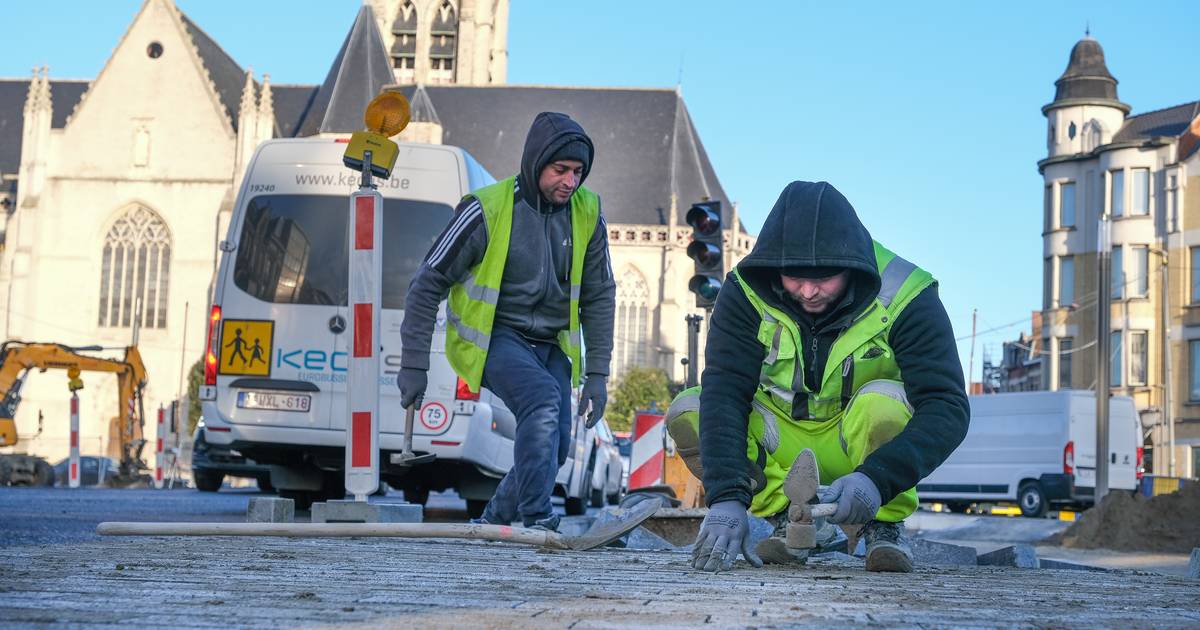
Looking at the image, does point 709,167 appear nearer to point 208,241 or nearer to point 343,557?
point 208,241

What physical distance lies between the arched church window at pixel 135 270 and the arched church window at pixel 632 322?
20.9 m

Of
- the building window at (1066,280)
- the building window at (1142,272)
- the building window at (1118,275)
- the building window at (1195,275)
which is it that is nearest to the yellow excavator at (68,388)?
the building window at (1066,280)

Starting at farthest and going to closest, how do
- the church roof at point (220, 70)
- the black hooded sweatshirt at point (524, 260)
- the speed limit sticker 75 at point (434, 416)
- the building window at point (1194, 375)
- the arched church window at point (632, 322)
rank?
the arched church window at point (632, 322)
the church roof at point (220, 70)
the building window at point (1194, 375)
the speed limit sticker 75 at point (434, 416)
the black hooded sweatshirt at point (524, 260)

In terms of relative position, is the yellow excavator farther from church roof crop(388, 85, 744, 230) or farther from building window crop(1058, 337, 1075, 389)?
church roof crop(388, 85, 744, 230)

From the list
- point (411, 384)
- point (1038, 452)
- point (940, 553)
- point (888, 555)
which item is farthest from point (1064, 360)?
point (888, 555)

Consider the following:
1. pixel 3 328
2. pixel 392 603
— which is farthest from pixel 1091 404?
pixel 3 328

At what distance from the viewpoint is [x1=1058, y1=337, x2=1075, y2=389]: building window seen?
48844mm

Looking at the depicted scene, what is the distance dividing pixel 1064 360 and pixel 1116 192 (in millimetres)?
5459

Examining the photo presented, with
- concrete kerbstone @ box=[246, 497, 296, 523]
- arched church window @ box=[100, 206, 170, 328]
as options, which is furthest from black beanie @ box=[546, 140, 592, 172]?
arched church window @ box=[100, 206, 170, 328]

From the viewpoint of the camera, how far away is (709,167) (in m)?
81.2

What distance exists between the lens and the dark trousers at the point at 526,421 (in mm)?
6859

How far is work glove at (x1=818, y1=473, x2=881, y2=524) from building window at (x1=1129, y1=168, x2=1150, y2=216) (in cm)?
4581

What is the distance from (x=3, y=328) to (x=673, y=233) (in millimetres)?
29940

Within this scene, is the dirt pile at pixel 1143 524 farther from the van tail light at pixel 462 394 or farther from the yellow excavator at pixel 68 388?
the yellow excavator at pixel 68 388
